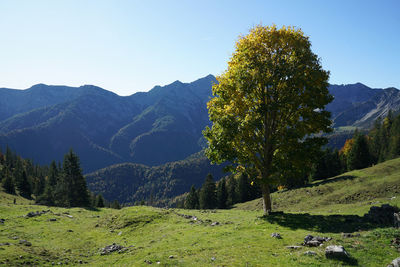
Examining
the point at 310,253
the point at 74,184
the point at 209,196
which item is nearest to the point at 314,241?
the point at 310,253

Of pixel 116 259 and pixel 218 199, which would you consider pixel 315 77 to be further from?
pixel 218 199

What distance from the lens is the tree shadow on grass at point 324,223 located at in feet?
64.2

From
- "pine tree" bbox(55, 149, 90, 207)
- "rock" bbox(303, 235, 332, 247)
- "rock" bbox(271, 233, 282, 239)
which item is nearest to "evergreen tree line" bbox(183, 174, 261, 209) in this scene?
"pine tree" bbox(55, 149, 90, 207)

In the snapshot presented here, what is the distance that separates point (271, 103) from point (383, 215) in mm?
13623

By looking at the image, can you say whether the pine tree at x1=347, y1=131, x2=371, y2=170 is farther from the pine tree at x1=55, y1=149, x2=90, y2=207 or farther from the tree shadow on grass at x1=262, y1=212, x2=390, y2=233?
the pine tree at x1=55, y1=149, x2=90, y2=207

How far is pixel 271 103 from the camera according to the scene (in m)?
24.6

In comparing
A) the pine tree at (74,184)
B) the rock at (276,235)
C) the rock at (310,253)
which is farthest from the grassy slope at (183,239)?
the pine tree at (74,184)

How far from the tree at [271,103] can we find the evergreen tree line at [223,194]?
74734 mm

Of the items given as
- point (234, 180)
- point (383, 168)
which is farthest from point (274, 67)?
point (234, 180)

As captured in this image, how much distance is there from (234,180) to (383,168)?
60884 mm

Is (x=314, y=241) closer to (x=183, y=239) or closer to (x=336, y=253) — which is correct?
(x=336, y=253)

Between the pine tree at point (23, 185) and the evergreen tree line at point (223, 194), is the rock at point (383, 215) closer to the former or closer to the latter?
the evergreen tree line at point (223, 194)

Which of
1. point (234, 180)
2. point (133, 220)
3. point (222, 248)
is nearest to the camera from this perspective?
point (222, 248)

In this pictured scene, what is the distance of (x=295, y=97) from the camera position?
24469 millimetres
